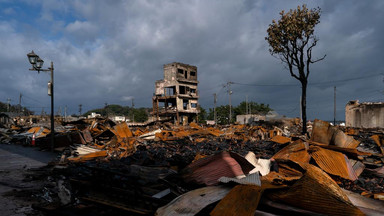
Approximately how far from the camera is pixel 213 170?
398 cm

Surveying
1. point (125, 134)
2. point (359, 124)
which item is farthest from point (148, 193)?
point (359, 124)

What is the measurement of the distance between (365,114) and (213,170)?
24.2 metres

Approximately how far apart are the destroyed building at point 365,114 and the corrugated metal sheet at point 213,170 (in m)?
22.8

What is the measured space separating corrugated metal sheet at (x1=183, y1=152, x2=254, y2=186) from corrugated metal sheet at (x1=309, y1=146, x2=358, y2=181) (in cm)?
206

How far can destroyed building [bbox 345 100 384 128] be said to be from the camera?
21.2 m

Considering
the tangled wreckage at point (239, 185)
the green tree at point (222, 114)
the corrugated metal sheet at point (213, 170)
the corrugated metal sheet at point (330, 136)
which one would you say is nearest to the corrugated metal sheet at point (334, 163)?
the tangled wreckage at point (239, 185)

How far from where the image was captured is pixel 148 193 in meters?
3.85

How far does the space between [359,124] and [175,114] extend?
23774 mm

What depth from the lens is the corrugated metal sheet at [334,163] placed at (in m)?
4.68

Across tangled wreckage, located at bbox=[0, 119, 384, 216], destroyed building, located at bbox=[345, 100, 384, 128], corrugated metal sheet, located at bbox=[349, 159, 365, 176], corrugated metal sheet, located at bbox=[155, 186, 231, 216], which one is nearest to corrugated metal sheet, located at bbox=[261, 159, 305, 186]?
tangled wreckage, located at bbox=[0, 119, 384, 216]

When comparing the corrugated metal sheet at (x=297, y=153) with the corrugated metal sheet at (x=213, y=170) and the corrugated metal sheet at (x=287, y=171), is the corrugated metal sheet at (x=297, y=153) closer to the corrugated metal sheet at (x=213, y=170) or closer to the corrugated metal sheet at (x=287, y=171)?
the corrugated metal sheet at (x=287, y=171)

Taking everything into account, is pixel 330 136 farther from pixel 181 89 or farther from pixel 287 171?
pixel 181 89

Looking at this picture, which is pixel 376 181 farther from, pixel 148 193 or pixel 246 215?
pixel 148 193

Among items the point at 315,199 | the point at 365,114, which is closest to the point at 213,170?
the point at 315,199
